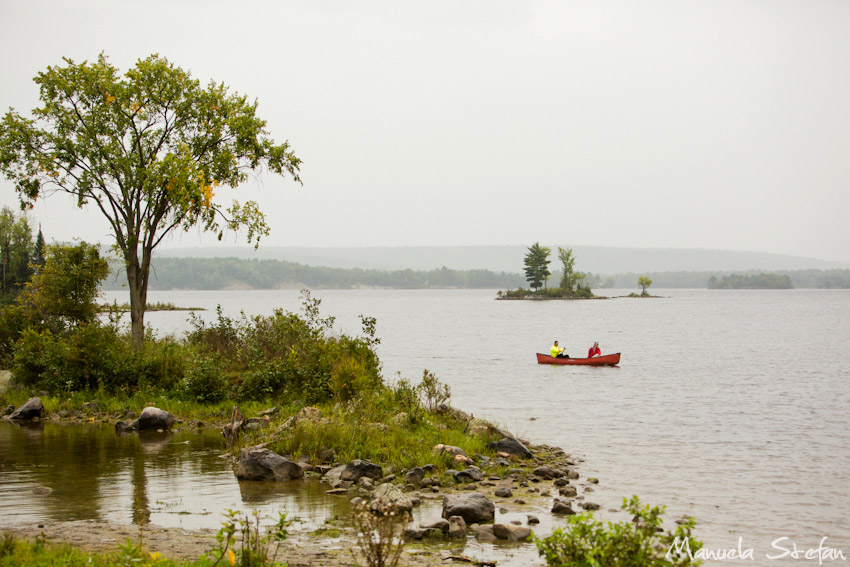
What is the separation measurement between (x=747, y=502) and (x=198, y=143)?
2114 centimetres

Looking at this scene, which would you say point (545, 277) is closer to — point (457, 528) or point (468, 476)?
point (468, 476)

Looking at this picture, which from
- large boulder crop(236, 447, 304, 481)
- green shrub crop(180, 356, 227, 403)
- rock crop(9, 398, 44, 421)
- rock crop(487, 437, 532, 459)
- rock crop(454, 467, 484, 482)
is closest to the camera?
large boulder crop(236, 447, 304, 481)

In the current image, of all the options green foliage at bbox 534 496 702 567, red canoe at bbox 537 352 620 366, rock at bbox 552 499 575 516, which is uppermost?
green foliage at bbox 534 496 702 567

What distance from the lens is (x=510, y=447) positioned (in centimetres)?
→ 1708

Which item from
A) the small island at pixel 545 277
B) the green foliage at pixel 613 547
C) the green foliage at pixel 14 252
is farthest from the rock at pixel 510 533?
the small island at pixel 545 277

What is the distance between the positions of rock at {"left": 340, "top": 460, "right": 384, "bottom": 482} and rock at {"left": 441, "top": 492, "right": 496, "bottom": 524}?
279cm

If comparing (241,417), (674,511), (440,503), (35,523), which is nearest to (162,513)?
(35,523)

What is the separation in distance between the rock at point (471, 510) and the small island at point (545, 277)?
5876 inches

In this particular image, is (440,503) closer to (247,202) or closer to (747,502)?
(747,502)

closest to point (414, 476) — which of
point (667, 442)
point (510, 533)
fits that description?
point (510, 533)

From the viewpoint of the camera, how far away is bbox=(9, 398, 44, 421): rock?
20703 millimetres

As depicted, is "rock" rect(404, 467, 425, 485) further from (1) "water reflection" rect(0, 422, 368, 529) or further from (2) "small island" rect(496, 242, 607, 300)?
(2) "small island" rect(496, 242, 607, 300)

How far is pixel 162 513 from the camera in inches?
454

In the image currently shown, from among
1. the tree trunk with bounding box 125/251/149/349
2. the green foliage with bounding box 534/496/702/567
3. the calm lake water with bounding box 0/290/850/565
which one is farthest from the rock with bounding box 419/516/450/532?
the tree trunk with bounding box 125/251/149/349
